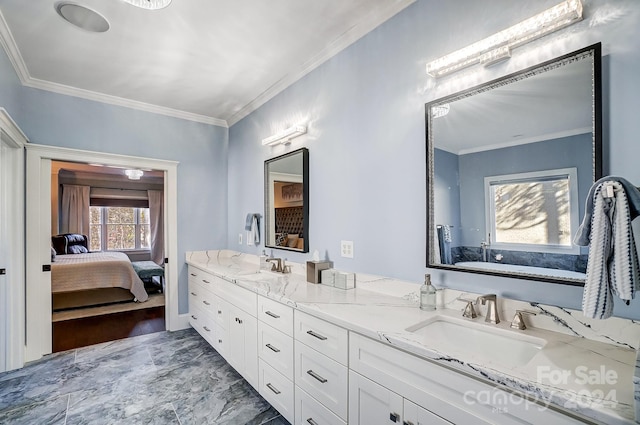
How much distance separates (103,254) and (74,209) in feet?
A: 6.39

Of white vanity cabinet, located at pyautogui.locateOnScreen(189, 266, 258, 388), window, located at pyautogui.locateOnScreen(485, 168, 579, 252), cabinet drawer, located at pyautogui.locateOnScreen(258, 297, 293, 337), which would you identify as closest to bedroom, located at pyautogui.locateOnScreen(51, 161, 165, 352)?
white vanity cabinet, located at pyautogui.locateOnScreen(189, 266, 258, 388)

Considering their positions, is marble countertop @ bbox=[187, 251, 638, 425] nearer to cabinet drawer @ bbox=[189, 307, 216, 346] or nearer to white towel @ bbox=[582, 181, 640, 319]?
white towel @ bbox=[582, 181, 640, 319]

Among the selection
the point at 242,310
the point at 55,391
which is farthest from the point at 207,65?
the point at 55,391

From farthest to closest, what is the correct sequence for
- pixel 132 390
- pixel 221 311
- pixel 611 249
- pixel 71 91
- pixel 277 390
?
pixel 71 91 < pixel 221 311 < pixel 132 390 < pixel 277 390 < pixel 611 249

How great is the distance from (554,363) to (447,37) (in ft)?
5.08

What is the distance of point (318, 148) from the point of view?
2.53m

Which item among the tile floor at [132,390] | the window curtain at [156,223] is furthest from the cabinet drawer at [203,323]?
the window curtain at [156,223]

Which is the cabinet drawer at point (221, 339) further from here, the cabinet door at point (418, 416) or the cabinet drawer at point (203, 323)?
the cabinet door at point (418, 416)

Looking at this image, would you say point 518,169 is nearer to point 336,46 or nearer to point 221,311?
point 336,46

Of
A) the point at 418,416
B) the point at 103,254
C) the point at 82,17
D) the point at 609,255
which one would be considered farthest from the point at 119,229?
the point at 609,255

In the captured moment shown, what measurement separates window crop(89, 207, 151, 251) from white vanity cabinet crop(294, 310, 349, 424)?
7691 mm

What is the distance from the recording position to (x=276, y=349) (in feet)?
6.48

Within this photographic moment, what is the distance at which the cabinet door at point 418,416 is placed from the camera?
1.09 metres

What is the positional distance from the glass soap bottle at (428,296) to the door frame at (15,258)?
10.9ft
